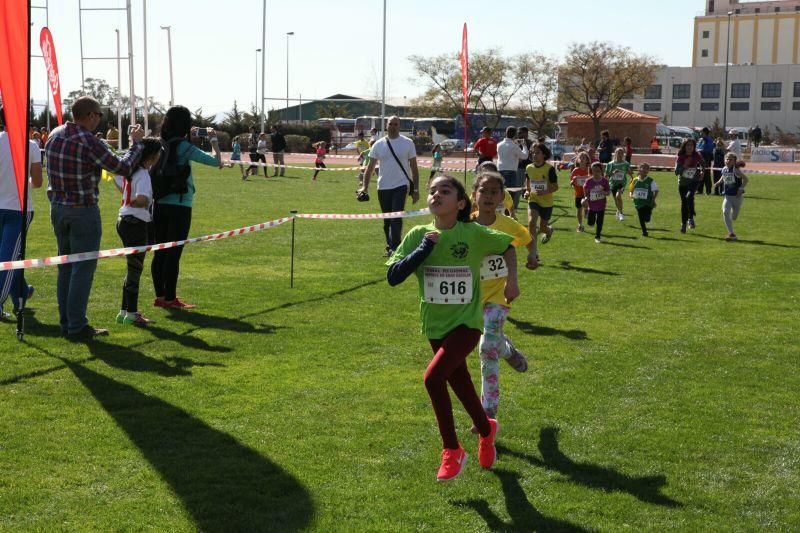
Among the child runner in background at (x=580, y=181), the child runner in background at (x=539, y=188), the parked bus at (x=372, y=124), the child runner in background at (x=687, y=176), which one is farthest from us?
the parked bus at (x=372, y=124)

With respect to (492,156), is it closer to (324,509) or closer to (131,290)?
(131,290)

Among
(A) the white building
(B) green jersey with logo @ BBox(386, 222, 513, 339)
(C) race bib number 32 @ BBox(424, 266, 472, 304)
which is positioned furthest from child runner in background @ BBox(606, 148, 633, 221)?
(A) the white building

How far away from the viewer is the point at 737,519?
197 inches

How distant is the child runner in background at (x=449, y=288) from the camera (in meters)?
5.41

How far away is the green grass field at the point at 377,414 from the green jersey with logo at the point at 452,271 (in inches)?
36.2

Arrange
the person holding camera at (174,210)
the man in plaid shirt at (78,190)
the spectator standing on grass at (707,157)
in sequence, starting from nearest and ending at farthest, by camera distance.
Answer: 1. the man in plaid shirt at (78,190)
2. the person holding camera at (174,210)
3. the spectator standing on grass at (707,157)

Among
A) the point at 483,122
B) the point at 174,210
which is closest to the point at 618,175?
the point at 174,210

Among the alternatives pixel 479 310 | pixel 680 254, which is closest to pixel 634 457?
pixel 479 310

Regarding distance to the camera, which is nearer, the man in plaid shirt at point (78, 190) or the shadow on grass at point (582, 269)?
the man in plaid shirt at point (78, 190)

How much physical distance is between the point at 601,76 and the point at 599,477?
248 ft

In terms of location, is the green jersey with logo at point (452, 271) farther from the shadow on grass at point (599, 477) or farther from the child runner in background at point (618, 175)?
the child runner in background at point (618, 175)

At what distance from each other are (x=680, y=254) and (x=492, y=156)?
29.8 ft

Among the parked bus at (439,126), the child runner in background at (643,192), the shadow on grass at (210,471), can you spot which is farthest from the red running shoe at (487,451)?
the parked bus at (439,126)

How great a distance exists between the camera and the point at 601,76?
256 feet
